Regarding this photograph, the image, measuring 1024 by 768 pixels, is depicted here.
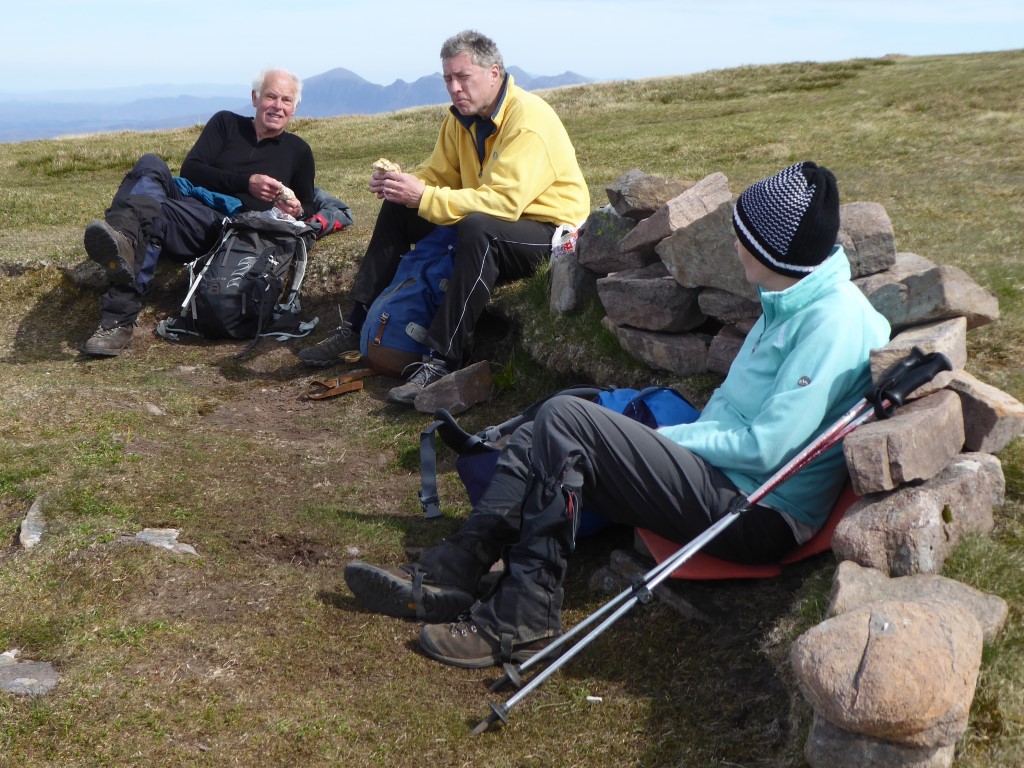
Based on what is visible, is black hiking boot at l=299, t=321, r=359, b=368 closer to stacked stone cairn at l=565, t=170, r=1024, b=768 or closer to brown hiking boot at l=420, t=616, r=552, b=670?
stacked stone cairn at l=565, t=170, r=1024, b=768

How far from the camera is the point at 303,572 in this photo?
596cm

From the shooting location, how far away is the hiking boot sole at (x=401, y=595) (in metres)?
5.33

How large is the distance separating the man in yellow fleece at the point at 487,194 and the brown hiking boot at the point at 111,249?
9.92ft

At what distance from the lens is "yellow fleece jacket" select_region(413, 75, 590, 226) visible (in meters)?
8.79

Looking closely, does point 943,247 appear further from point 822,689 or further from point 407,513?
point 822,689

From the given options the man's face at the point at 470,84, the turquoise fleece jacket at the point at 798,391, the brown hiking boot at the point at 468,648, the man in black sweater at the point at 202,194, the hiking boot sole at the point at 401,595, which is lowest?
the brown hiking boot at the point at 468,648

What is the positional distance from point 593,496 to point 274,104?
7656mm

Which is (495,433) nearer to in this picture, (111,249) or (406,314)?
(406,314)

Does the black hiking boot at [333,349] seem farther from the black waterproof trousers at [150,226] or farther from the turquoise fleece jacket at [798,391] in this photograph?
the turquoise fleece jacket at [798,391]

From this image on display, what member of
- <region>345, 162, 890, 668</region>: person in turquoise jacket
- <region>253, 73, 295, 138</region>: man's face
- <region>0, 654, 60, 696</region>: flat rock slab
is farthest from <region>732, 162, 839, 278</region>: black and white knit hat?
<region>253, 73, 295, 138</region>: man's face

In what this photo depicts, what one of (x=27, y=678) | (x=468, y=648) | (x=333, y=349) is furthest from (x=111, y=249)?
(x=468, y=648)

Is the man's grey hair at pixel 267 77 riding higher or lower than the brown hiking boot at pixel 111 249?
higher

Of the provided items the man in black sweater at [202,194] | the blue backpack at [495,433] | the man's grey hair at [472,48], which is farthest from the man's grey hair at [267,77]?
the blue backpack at [495,433]

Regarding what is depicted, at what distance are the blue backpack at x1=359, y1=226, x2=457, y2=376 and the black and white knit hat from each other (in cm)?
459
